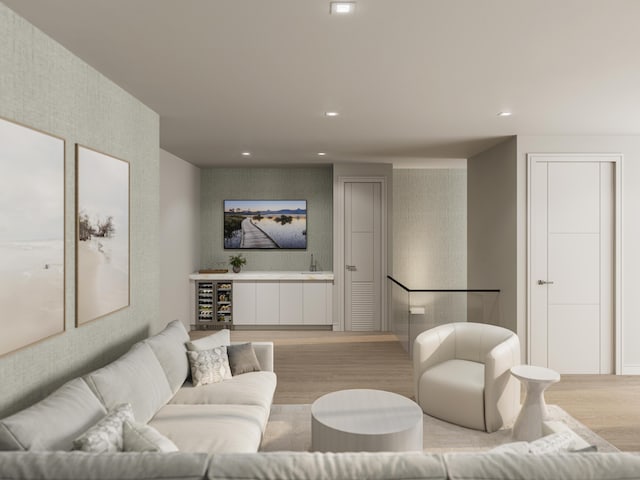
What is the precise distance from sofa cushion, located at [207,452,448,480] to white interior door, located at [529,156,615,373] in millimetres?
3840

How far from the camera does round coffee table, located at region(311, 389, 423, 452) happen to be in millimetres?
2562

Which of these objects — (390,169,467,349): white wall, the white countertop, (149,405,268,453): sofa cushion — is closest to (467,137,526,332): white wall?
(390,169,467,349): white wall

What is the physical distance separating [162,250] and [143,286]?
80.4 inches

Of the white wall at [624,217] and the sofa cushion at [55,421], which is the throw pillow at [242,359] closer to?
the sofa cushion at [55,421]

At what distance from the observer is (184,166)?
661 cm

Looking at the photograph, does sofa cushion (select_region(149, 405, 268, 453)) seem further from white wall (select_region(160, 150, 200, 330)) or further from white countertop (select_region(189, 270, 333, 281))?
white countertop (select_region(189, 270, 333, 281))

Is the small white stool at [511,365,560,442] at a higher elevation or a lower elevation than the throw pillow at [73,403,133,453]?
lower

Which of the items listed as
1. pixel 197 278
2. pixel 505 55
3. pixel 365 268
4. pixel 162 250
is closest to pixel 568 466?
pixel 505 55

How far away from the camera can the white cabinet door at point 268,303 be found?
6.96m

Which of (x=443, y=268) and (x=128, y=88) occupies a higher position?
(x=128, y=88)

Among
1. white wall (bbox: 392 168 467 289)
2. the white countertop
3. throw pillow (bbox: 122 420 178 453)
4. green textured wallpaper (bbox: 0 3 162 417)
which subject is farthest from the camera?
white wall (bbox: 392 168 467 289)

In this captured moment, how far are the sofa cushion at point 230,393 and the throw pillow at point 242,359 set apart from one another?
0.17 metres

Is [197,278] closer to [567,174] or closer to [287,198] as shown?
[287,198]

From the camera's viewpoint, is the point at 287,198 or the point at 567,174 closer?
the point at 567,174
